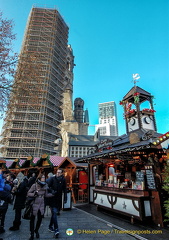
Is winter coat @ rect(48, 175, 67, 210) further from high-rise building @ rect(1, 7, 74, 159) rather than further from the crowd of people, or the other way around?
high-rise building @ rect(1, 7, 74, 159)

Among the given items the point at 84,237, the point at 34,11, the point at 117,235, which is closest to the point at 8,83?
the point at 84,237

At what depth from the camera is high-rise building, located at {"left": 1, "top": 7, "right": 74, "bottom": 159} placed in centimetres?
3310

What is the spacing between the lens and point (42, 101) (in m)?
36.9

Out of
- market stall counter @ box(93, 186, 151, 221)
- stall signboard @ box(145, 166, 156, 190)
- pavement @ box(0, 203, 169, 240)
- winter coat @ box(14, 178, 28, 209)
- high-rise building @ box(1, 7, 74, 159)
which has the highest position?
high-rise building @ box(1, 7, 74, 159)

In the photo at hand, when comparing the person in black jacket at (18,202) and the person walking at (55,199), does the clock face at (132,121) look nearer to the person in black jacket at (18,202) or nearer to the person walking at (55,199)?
the person walking at (55,199)

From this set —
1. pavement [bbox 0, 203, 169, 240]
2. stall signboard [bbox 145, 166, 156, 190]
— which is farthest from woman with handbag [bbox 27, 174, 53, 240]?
stall signboard [bbox 145, 166, 156, 190]

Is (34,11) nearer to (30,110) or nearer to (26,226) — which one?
(30,110)

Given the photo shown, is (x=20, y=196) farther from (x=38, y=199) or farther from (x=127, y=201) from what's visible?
(x=127, y=201)

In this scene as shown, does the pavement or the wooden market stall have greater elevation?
the wooden market stall

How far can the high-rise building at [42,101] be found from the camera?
33.1m

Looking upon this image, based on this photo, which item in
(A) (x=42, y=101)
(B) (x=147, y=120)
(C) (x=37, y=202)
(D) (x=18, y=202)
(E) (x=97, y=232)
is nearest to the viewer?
(C) (x=37, y=202)

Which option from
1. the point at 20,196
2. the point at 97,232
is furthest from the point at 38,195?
the point at 97,232

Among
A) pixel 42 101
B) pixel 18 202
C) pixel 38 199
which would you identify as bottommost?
pixel 18 202

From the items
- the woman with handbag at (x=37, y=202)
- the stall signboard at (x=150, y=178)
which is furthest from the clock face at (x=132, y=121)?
the woman with handbag at (x=37, y=202)
